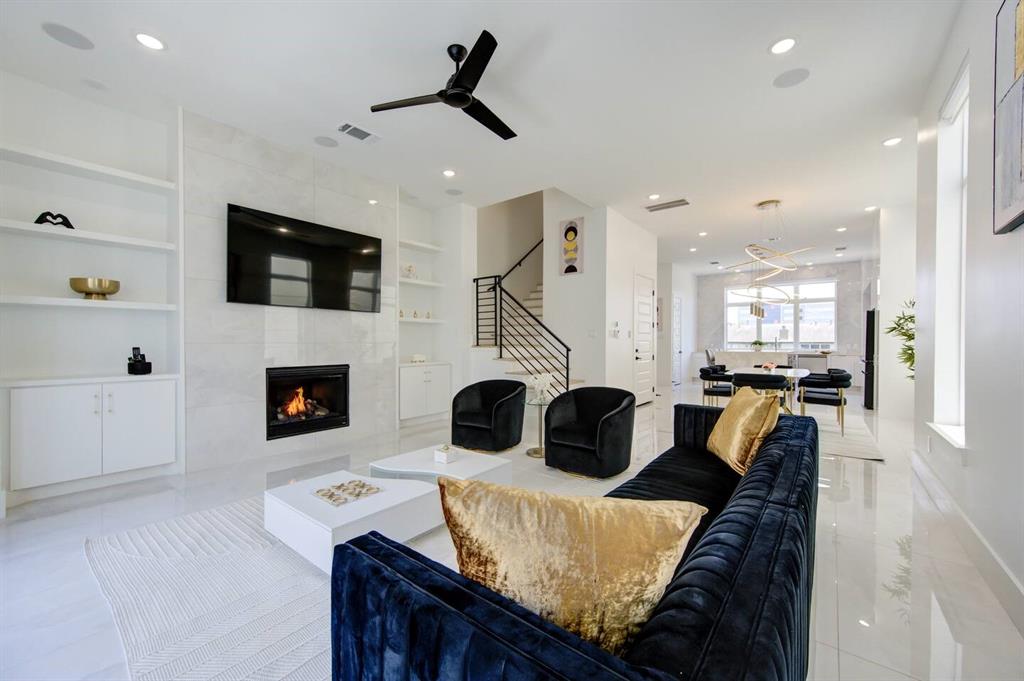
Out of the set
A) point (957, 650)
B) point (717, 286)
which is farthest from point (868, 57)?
point (717, 286)

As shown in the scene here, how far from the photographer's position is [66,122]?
3598 millimetres

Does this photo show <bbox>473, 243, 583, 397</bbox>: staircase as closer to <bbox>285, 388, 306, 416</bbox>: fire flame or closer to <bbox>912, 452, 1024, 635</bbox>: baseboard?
<bbox>285, 388, 306, 416</bbox>: fire flame

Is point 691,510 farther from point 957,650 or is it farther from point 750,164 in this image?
point 750,164

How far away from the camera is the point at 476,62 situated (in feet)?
9.18

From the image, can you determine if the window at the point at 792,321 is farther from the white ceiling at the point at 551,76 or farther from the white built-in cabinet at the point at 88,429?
the white built-in cabinet at the point at 88,429

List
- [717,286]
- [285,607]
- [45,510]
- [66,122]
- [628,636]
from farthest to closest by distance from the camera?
[717,286], [66,122], [45,510], [285,607], [628,636]

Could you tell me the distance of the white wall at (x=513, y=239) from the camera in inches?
305

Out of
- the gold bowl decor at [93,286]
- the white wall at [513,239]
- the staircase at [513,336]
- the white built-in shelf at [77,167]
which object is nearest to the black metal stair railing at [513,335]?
the staircase at [513,336]

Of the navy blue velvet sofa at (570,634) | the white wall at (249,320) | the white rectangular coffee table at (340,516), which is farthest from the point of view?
the white wall at (249,320)

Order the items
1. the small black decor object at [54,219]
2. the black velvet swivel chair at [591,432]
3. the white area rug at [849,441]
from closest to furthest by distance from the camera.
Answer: the small black decor object at [54,219]
the black velvet swivel chair at [591,432]
the white area rug at [849,441]

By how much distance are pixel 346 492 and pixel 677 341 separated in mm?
11138

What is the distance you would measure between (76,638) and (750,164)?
6.32 meters

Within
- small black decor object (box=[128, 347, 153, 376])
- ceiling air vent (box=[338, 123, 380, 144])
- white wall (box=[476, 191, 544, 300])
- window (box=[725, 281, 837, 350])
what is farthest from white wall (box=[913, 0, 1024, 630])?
window (box=[725, 281, 837, 350])

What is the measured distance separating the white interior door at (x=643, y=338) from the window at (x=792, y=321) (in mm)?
4376
